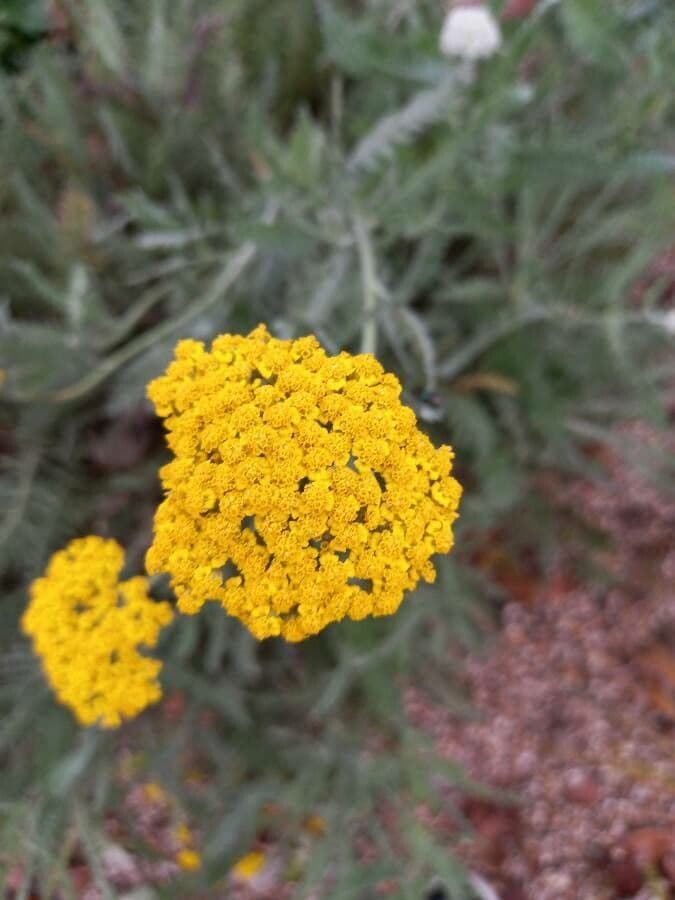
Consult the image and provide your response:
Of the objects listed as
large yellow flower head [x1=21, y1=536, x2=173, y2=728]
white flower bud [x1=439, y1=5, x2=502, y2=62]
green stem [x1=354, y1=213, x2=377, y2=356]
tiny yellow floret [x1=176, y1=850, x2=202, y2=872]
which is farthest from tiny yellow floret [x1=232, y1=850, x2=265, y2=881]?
white flower bud [x1=439, y1=5, x2=502, y2=62]

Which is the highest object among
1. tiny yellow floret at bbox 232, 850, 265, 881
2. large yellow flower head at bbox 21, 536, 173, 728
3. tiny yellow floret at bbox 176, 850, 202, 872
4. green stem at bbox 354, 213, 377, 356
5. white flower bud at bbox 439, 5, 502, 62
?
white flower bud at bbox 439, 5, 502, 62

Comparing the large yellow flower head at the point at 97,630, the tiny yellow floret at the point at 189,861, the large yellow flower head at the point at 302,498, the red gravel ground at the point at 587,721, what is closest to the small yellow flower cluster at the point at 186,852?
the tiny yellow floret at the point at 189,861

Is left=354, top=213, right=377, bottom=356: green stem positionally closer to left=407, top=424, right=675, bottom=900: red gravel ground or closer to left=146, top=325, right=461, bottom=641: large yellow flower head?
left=146, top=325, right=461, bottom=641: large yellow flower head

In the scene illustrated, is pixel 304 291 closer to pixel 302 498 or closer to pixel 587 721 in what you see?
pixel 302 498

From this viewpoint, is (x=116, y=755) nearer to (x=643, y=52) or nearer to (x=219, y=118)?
(x=219, y=118)

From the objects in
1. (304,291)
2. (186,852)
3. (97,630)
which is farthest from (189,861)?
(304,291)

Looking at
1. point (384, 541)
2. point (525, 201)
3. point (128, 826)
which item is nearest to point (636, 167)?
point (525, 201)
